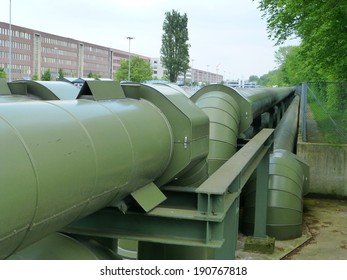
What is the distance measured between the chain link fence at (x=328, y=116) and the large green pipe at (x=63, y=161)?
49.2ft

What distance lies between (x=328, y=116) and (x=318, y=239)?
8.76 meters

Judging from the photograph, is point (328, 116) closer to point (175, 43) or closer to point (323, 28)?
point (323, 28)

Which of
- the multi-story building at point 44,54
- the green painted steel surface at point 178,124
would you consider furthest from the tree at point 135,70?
the green painted steel surface at point 178,124

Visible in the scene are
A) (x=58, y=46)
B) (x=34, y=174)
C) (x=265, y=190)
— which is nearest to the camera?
(x=34, y=174)

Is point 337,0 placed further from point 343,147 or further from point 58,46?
point 58,46

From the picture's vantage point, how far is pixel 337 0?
1580 centimetres

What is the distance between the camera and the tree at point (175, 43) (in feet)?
300

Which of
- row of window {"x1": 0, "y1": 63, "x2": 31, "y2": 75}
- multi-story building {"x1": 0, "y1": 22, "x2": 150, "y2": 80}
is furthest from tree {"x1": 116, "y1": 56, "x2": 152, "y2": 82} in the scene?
row of window {"x1": 0, "y1": 63, "x2": 31, "y2": 75}

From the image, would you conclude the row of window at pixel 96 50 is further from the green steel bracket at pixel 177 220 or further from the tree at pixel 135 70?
the green steel bracket at pixel 177 220

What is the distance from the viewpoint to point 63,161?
2971mm

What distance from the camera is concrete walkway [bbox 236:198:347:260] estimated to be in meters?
11.0

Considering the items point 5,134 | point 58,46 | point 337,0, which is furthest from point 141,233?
point 58,46

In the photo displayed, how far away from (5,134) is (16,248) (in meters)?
0.66

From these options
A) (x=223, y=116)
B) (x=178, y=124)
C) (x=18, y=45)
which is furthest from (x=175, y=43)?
(x=178, y=124)
